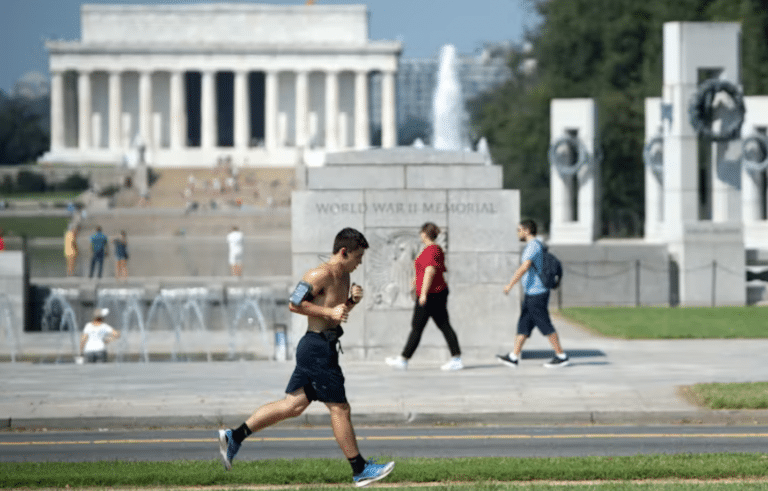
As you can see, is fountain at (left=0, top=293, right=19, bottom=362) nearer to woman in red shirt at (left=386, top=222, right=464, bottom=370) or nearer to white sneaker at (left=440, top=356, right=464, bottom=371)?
woman in red shirt at (left=386, top=222, right=464, bottom=370)

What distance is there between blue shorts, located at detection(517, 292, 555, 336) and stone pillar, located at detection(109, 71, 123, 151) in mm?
107387

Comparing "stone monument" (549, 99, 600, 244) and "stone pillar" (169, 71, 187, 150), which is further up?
"stone pillar" (169, 71, 187, 150)

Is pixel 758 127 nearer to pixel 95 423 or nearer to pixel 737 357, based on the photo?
pixel 737 357

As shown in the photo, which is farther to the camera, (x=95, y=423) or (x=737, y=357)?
(x=737, y=357)

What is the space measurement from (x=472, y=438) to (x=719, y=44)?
22368 mm

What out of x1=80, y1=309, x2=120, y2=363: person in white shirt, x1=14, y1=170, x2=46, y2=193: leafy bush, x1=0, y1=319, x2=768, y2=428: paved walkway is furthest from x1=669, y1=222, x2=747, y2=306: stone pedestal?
x1=14, y1=170, x2=46, y2=193: leafy bush

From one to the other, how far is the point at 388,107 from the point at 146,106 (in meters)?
19.9

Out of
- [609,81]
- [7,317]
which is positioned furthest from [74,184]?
[7,317]

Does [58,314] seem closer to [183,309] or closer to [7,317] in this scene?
[7,317]

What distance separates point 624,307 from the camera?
3138cm

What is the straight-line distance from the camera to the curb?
1461 centimetres

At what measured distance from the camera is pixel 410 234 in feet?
63.8

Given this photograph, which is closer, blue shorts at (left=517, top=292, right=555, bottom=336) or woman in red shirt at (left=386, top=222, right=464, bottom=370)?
woman in red shirt at (left=386, top=222, right=464, bottom=370)

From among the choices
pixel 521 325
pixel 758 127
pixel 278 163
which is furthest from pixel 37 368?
pixel 278 163
